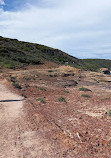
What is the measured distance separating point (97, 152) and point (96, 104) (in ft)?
18.4

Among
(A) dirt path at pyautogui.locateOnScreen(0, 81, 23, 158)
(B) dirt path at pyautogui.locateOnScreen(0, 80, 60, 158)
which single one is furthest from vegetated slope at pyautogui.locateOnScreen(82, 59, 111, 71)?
(B) dirt path at pyautogui.locateOnScreen(0, 80, 60, 158)

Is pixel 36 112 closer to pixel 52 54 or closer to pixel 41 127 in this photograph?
pixel 41 127

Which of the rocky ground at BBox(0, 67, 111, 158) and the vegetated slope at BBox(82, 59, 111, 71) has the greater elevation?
the vegetated slope at BBox(82, 59, 111, 71)

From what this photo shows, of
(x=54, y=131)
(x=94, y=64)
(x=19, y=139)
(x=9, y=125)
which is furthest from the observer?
(x=94, y=64)

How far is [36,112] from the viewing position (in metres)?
8.01

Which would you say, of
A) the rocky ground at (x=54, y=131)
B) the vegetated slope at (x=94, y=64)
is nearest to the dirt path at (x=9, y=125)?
the rocky ground at (x=54, y=131)

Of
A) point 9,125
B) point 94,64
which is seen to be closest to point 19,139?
point 9,125

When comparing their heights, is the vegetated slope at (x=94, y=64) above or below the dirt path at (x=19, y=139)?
above

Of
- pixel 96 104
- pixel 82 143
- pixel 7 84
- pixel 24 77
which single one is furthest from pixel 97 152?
pixel 24 77

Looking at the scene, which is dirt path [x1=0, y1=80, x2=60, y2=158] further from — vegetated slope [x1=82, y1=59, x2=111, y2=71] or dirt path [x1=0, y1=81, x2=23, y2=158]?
vegetated slope [x1=82, y1=59, x2=111, y2=71]

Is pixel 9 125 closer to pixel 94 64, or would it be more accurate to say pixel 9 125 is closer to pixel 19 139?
pixel 19 139

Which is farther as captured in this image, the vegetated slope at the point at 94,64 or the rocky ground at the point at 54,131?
the vegetated slope at the point at 94,64

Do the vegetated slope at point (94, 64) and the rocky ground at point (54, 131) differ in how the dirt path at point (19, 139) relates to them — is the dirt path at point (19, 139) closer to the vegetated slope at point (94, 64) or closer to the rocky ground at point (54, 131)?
the rocky ground at point (54, 131)

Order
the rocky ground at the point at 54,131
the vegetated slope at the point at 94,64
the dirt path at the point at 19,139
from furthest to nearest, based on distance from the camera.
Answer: the vegetated slope at the point at 94,64, the rocky ground at the point at 54,131, the dirt path at the point at 19,139
